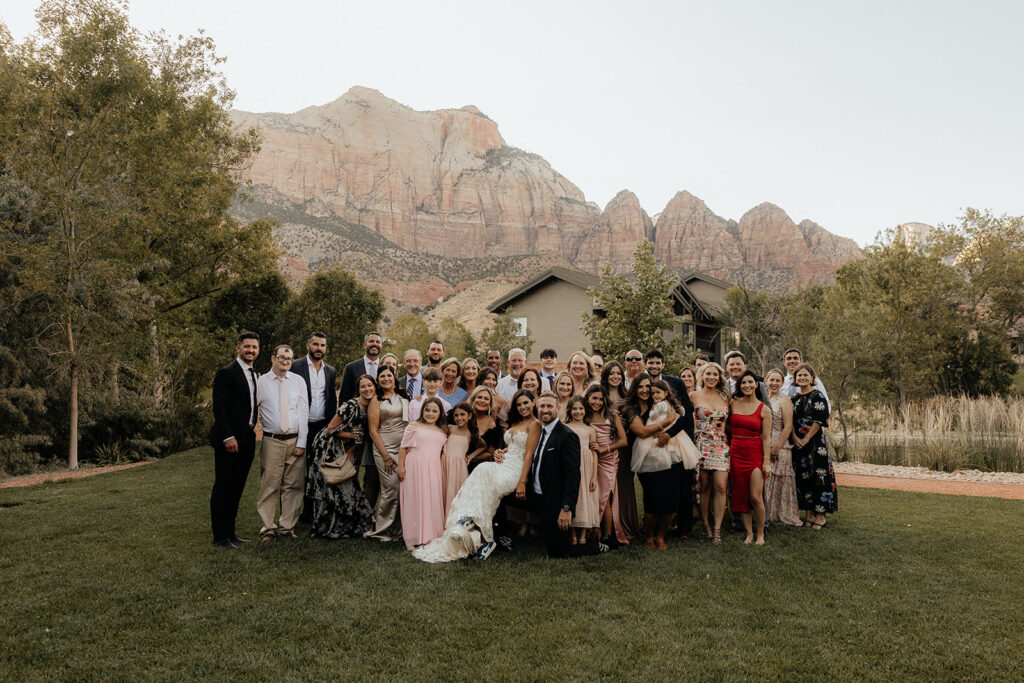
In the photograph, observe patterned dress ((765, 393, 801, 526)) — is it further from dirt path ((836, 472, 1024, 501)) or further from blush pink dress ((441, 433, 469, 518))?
dirt path ((836, 472, 1024, 501))

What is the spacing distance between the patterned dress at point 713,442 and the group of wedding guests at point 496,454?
15 millimetres

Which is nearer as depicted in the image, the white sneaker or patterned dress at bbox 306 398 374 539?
the white sneaker

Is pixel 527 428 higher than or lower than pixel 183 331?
lower

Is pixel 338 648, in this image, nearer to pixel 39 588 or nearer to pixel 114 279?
pixel 39 588

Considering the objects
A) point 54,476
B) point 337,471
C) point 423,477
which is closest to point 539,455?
point 423,477

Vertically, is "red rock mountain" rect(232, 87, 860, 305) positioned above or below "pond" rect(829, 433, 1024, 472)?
above

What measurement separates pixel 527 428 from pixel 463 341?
36312mm

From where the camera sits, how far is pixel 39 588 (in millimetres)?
5035

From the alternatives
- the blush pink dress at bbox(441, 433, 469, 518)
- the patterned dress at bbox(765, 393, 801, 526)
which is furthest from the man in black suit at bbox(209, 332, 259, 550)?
the patterned dress at bbox(765, 393, 801, 526)

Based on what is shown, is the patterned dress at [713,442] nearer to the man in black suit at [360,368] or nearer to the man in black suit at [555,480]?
the man in black suit at [555,480]

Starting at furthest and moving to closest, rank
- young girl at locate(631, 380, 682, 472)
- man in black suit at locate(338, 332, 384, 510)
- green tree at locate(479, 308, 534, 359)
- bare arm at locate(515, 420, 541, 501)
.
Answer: green tree at locate(479, 308, 534, 359) < man in black suit at locate(338, 332, 384, 510) < young girl at locate(631, 380, 682, 472) < bare arm at locate(515, 420, 541, 501)

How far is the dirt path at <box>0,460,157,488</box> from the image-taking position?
1103 cm

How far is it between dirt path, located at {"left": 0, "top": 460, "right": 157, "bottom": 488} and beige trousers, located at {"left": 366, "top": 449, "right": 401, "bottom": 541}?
8.12m

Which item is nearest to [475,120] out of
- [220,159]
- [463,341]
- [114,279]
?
[463,341]
